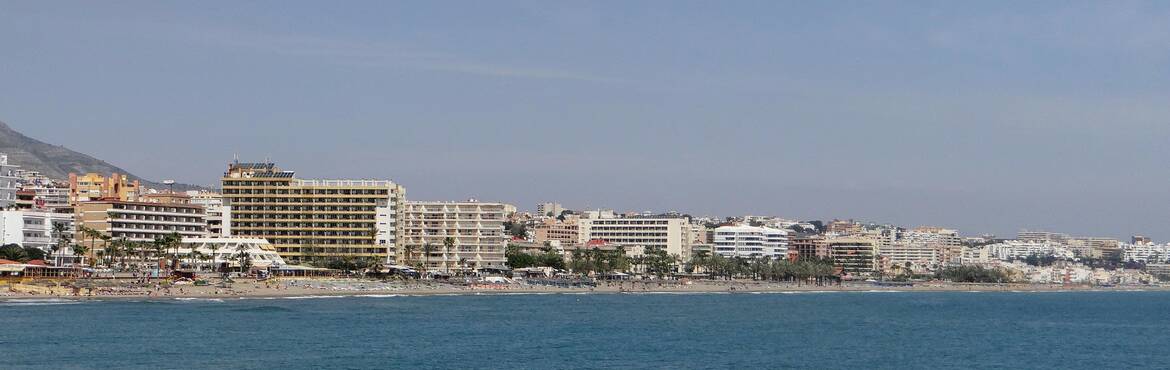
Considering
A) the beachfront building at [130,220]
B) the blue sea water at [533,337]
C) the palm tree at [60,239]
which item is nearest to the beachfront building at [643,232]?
the beachfront building at [130,220]

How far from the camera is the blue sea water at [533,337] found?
2112 inches

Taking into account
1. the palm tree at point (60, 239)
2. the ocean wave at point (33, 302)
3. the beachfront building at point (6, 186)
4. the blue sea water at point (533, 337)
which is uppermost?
the beachfront building at point (6, 186)

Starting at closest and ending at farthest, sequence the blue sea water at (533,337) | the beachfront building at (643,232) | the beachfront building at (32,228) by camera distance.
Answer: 1. the blue sea water at (533,337)
2. the beachfront building at (32,228)
3. the beachfront building at (643,232)

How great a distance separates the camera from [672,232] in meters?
190

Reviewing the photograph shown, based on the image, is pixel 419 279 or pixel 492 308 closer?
pixel 492 308

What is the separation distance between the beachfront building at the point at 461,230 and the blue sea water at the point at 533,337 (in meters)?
44.4

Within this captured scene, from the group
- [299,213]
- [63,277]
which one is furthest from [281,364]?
[299,213]

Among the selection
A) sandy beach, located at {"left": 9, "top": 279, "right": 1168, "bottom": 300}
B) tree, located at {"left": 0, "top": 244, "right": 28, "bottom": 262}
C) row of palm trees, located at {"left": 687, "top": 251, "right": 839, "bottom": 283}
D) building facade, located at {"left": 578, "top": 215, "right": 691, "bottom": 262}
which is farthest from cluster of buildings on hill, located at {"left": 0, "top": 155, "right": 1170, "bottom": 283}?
building facade, located at {"left": 578, "top": 215, "right": 691, "bottom": 262}

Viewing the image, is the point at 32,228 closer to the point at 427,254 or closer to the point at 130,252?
the point at 130,252

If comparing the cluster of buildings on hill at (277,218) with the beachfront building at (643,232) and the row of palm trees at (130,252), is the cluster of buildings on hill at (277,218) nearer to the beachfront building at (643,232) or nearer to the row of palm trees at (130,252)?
the row of palm trees at (130,252)

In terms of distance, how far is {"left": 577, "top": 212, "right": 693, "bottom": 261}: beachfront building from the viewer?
619 ft

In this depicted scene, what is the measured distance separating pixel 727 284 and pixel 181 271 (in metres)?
63.3

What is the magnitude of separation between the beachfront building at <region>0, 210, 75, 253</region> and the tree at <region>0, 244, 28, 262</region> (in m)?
7.25

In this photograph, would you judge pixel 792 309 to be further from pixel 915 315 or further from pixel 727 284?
pixel 727 284
